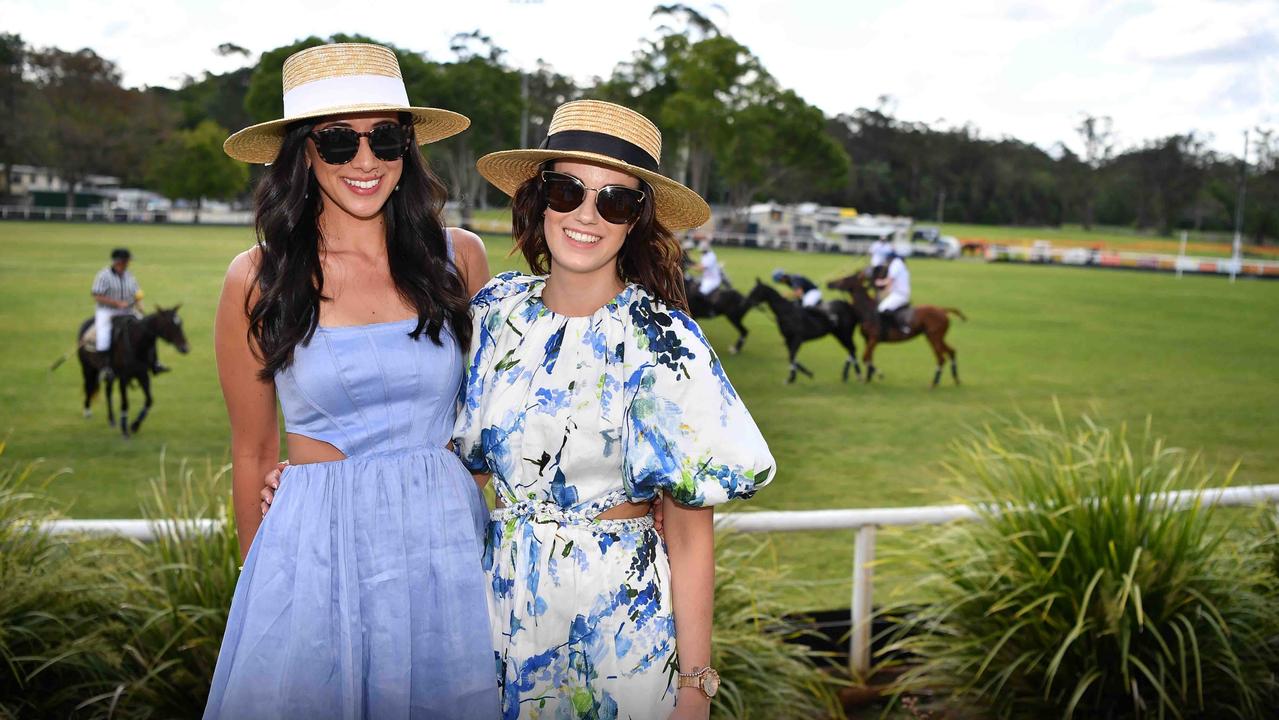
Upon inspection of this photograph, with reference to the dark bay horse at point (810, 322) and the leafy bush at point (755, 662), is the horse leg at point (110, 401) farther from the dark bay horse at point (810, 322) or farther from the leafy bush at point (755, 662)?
the leafy bush at point (755, 662)

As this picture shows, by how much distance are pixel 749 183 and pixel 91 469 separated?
22684 millimetres

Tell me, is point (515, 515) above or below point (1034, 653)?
above

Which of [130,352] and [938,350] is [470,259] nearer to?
[130,352]

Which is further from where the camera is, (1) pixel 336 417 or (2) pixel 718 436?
(1) pixel 336 417

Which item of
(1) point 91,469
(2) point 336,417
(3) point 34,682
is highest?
(2) point 336,417

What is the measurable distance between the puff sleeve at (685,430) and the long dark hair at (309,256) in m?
0.40

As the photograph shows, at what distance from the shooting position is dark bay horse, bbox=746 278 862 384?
13031mm

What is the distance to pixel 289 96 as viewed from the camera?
83.4 inches

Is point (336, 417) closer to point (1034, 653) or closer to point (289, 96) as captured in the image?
point (289, 96)

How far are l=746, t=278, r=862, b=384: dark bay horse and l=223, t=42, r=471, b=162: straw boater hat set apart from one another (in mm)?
10998

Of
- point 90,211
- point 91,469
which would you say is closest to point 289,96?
point 91,469

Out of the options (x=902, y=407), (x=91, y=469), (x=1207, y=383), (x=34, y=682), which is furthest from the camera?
(x=1207, y=383)

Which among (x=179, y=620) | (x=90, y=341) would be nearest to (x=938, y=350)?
(x=90, y=341)

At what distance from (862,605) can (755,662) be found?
24.7 inches
